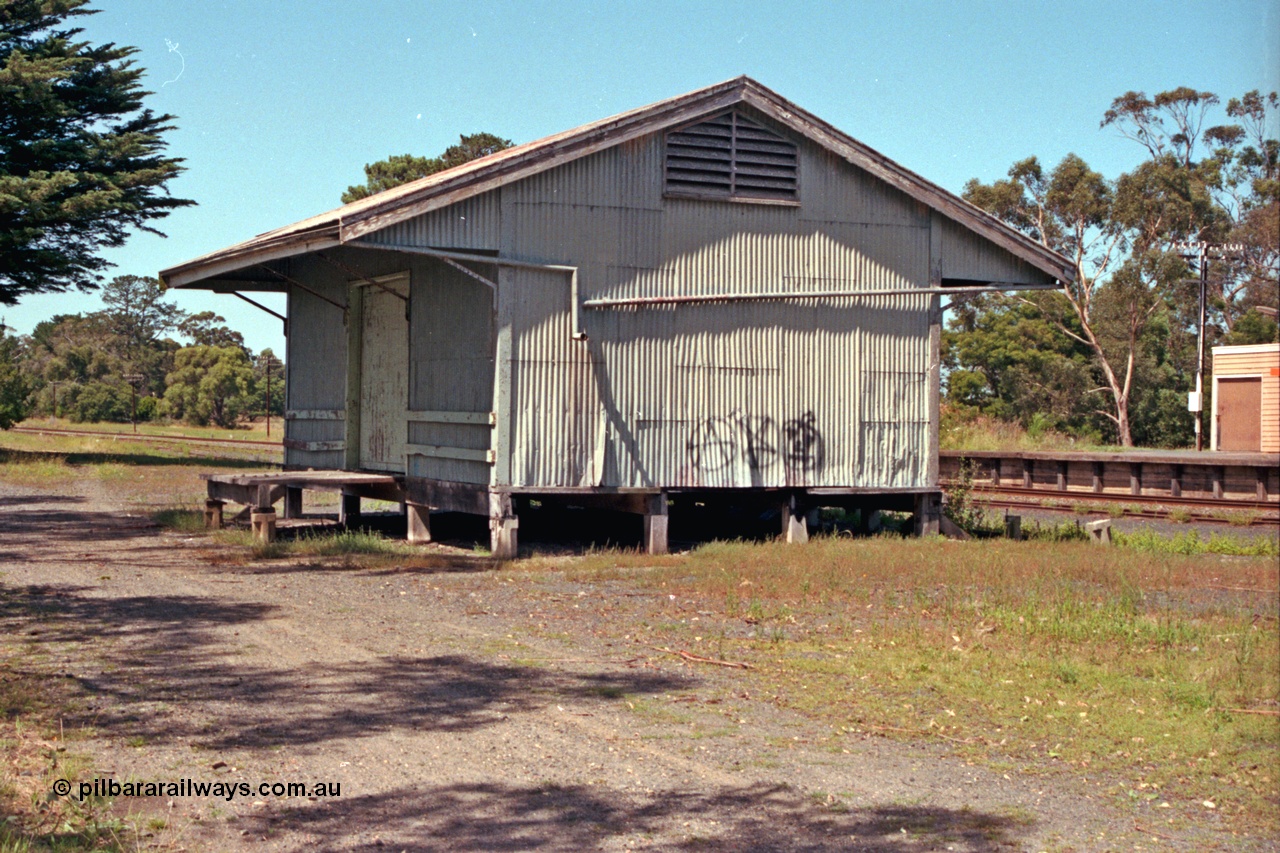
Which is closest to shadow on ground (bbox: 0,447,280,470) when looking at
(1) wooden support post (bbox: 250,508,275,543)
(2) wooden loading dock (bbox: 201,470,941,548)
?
(2) wooden loading dock (bbox: 201,470,941,548)

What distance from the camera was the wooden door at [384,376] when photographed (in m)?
17.4

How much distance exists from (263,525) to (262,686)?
813 centimetres

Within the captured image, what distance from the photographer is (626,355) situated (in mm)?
15547

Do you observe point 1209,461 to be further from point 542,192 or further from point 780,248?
point 542,192

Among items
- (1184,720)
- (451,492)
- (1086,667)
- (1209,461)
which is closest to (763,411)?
(451,492)

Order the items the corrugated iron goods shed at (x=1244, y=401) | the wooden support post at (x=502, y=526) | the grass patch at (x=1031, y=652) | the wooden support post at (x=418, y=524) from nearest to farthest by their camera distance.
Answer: the grass patch at (x=1031, y=652)
the wooden support post at (x=502, y=526)
the wooden support post at (x=418, y=524)
the corrugated iron goods shed at (x=1244, y=401)

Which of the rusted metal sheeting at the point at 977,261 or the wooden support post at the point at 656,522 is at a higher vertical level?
the rusted metal sheeting at the point at 977,261

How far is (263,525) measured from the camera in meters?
15.8

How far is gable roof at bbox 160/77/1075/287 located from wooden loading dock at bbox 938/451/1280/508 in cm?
649

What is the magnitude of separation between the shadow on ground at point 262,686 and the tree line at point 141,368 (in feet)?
172

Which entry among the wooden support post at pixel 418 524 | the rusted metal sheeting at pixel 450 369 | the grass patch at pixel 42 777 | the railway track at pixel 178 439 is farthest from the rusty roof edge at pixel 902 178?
the railway track at pixel 178 439

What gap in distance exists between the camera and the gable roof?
14.2 meters

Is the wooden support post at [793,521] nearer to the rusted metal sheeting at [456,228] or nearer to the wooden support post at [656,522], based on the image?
the wooden support post at [656,522]

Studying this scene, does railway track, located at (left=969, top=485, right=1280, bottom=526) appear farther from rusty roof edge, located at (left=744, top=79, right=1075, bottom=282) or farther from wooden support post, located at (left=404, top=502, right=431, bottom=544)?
wooden support post, located at (left=404, top=502, right=431, bottom=544)
